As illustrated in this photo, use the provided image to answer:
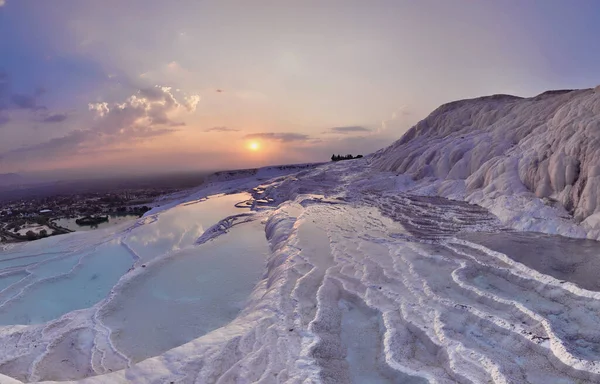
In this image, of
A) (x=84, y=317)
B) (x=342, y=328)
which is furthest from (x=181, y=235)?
(x=342, y=328)

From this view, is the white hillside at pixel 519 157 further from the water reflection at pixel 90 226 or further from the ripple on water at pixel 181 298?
the water reflection at pixel 90 226

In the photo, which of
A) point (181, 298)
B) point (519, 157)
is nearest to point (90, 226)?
point (181, 298)

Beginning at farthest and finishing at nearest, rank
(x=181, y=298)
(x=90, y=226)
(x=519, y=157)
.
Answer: (x=90, y=226) → (x=519, y=157) → (x=181, y=298)

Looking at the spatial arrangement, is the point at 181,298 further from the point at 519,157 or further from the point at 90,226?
the point at 90,226

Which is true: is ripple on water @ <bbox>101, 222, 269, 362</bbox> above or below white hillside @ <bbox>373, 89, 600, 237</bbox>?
below

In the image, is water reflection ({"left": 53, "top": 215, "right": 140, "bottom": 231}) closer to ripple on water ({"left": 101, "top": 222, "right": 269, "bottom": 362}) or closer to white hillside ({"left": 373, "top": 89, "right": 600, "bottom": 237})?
ripple on water ({"left": 101, "top": 222, "right": 269, "bottom": 362})

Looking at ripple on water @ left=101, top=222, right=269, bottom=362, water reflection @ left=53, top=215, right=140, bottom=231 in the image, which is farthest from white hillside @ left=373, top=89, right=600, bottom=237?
water reflection @ left=53, top=215, right=140, bottom=231

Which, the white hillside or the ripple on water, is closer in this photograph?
the ripple on water

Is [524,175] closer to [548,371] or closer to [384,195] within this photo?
[384,195]

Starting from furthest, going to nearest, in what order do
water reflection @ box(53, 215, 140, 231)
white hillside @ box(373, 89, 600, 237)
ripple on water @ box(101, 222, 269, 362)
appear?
water reflection @ box(53, 215, 140, 231)
white hillside @ box(373, 89, 600, 237)
ripple on water @ box(101, 222, 269, 362)
